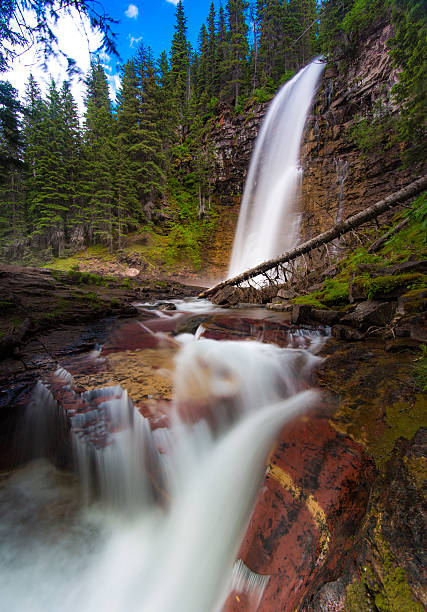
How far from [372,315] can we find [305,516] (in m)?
2.56

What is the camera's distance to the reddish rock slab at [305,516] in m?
1.05

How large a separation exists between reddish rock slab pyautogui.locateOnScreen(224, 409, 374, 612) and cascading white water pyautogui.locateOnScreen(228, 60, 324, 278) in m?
14.0

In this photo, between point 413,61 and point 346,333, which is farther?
point 413,61

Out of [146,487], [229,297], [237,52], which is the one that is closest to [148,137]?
[237,52]

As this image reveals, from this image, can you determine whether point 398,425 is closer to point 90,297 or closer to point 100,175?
point 90,297

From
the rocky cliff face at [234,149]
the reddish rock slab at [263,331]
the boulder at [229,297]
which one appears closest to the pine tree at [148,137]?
the rocky cliff face at [234,149]

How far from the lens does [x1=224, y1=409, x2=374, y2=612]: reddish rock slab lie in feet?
3.44

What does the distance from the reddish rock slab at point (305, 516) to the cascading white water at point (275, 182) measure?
45.9ft

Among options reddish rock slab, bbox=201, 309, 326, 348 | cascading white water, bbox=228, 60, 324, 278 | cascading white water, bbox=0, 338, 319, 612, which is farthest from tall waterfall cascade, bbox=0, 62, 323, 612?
cascading white water, bbox=228, 60, 324, 278

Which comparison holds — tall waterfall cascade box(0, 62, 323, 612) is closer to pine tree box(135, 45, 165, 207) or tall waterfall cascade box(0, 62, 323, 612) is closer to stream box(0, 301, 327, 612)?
stream box(0, 301, 327, 612)

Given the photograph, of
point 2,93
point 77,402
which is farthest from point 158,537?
point 2,93

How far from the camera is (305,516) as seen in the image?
1238mm

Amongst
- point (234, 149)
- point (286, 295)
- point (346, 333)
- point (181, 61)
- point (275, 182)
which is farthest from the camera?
point (181, 61)

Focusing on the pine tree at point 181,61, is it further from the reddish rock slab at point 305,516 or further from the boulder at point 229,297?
the reddish rock slab at point 305,516
